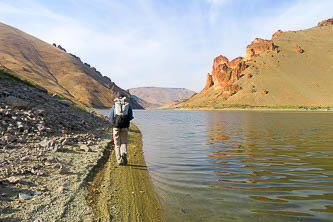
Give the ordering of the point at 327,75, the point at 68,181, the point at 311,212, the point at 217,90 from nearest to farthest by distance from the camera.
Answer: the point at 311,212
the point at 68,181
the point at 327,75
the point at 217,90

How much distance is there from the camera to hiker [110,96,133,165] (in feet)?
25.4

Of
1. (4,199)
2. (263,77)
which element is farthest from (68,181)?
(263,77)

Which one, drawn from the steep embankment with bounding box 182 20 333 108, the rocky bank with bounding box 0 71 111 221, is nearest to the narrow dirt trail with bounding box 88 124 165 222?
the rocky bank with bounding box 0 71 111 221

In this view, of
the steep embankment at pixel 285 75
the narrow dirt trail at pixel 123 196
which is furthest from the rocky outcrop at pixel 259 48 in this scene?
the narrow dirt trail at pixel 123 196

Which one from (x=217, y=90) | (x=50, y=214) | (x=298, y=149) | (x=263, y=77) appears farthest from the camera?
(x=217, y=90)

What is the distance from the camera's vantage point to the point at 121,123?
7.76m

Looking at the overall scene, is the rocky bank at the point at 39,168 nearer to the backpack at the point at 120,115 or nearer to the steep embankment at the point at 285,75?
the backpack at the point at 120,115

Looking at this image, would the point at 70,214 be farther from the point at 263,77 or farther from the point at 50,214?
the point at 263,77

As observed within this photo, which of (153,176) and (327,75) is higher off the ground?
(327,75)

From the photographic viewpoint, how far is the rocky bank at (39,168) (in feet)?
12.2

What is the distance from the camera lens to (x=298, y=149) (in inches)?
447

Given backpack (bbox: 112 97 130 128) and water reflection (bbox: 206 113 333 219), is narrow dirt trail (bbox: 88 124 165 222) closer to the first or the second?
backpack (bbox: 112 97 130 128)

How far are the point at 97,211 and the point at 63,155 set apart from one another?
413 centimetres

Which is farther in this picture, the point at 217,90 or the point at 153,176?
the point at 217,90
